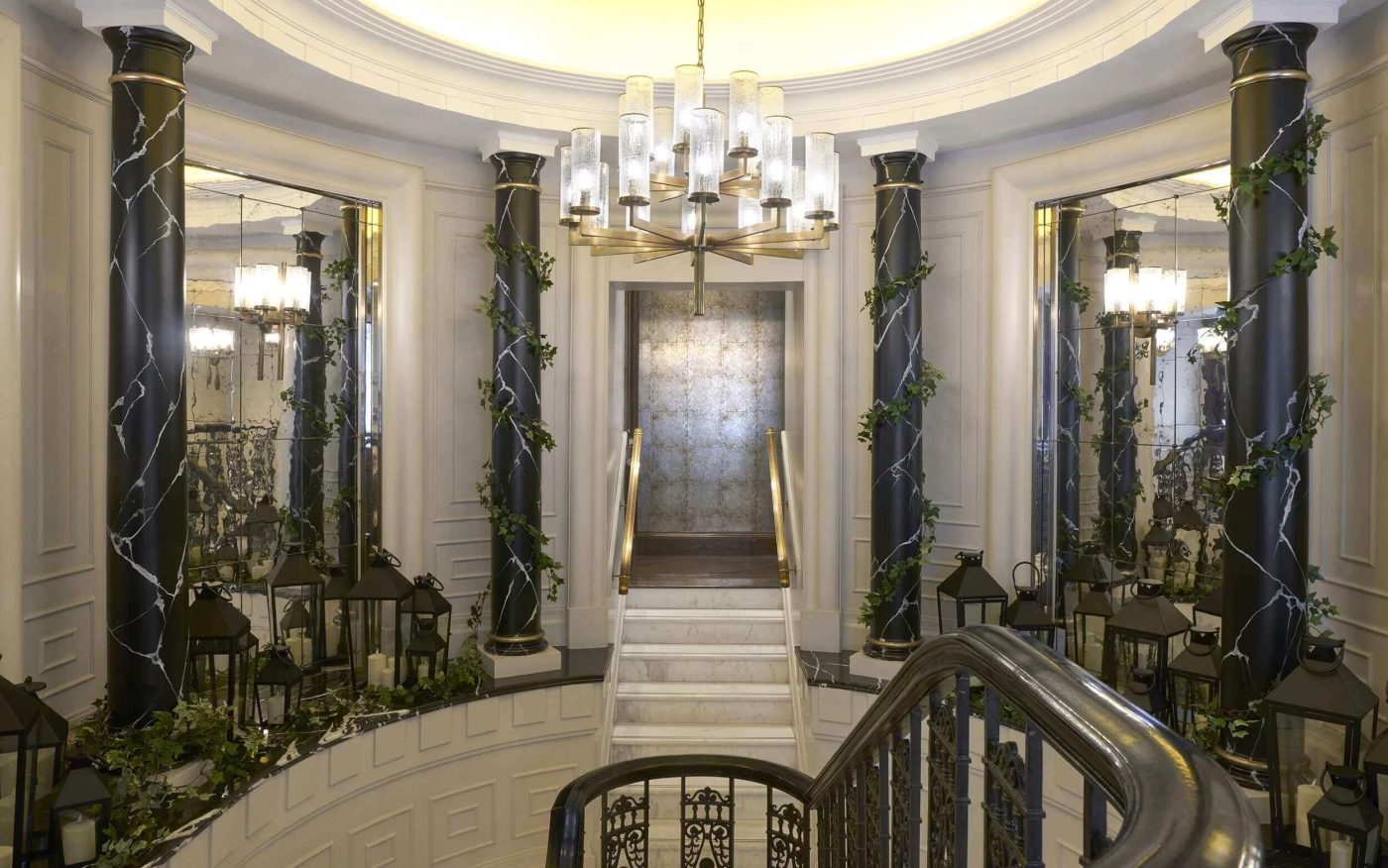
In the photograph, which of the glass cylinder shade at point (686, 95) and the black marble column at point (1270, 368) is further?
the black marble column at point (1270, 368)

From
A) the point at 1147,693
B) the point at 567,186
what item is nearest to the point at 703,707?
the point at 1147,693

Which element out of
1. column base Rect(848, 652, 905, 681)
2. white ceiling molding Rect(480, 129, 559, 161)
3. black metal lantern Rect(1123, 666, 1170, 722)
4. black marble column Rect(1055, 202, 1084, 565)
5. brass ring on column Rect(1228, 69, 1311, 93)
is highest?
white ceiling molding Rect(480, 129, 559, 161)

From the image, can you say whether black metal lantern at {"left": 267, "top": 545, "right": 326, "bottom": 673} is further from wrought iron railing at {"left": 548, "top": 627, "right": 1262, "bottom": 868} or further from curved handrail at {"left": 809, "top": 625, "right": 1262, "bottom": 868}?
curved handrail at {"left": 809, "top": 625, "right": 1262, "bottom": 868}

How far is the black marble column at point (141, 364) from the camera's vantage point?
4359 millimetres

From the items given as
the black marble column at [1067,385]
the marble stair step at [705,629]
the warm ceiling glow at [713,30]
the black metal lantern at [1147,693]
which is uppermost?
the warm ceiling glow at [713,30]

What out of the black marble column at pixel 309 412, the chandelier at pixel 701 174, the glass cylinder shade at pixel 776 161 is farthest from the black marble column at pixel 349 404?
the glass cylinder shade at pixel 776 161

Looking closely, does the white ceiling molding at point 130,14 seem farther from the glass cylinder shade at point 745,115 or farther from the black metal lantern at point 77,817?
the black metal lantern at point 77,817

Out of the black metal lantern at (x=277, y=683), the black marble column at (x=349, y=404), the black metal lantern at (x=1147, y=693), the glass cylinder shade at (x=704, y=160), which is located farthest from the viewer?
the black marble column at (x=349, y=404)

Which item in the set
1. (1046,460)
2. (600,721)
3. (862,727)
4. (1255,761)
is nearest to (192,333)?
(600,721)

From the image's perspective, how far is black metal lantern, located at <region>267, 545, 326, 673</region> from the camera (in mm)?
6117

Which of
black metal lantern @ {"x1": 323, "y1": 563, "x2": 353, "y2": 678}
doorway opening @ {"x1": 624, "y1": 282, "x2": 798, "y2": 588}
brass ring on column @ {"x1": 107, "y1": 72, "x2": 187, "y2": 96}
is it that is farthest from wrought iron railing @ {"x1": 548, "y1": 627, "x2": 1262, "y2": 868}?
doorway opening @ {"x1": 624, "y1": 282, "x2": 798, "y2": 588}

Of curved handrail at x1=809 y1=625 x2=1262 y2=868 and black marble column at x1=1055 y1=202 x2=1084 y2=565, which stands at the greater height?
black marble column at x1=1055 y1=202 x2=1084 y2=565

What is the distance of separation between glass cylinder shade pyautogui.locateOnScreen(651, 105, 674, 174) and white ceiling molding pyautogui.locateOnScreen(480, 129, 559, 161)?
8.75 ft

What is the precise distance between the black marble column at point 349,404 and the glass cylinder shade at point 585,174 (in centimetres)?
304
